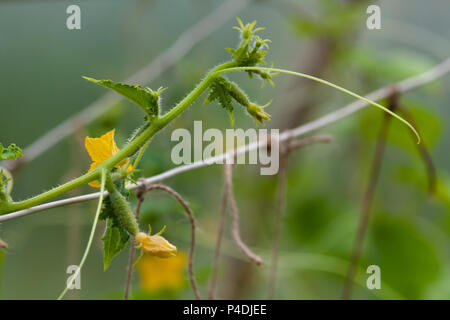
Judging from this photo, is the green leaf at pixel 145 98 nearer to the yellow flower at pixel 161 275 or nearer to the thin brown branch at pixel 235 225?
the thin brown branch at pixel 235 225

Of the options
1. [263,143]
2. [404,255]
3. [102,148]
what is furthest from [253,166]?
[102,148]

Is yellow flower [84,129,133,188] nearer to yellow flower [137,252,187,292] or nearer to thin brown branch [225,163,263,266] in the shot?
thin brown branch [225,163,263,266]

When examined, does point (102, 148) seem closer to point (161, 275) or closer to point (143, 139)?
point (143, 139)

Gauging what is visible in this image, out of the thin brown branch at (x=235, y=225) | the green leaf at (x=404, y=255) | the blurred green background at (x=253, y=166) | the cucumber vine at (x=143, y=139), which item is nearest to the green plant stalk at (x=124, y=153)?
the cucumber vine at (x=143, y=139)

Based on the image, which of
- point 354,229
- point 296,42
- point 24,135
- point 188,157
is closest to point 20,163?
point 188,157

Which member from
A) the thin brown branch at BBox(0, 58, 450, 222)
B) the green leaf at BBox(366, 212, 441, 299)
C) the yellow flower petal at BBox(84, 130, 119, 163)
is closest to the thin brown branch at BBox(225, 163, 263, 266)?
the thin brown branch at BBox(0, 58, 450, 222)
